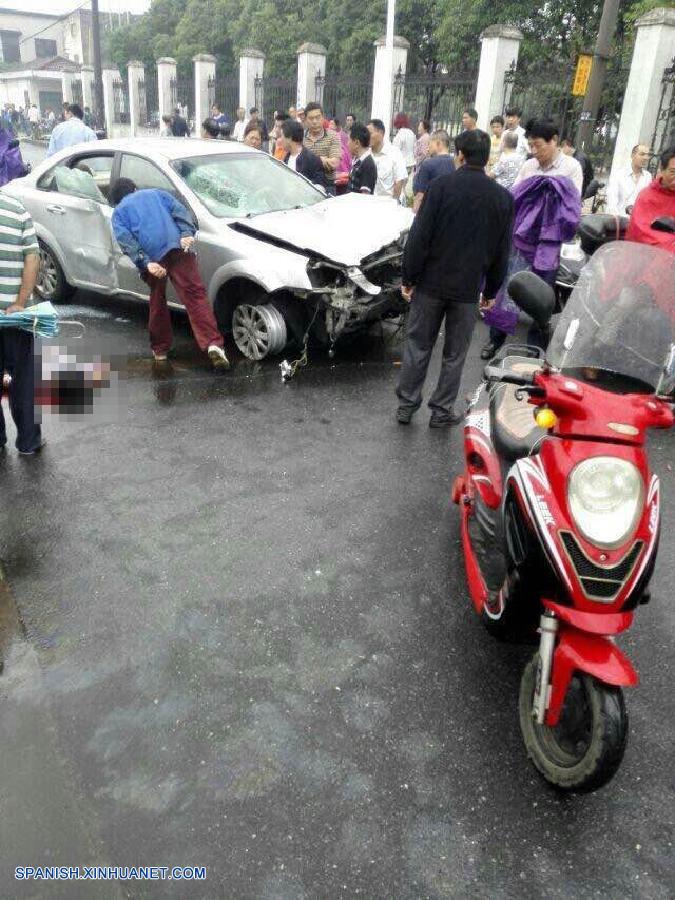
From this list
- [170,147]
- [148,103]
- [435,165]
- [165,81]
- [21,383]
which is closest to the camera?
[21,383]

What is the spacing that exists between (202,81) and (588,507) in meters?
28.1

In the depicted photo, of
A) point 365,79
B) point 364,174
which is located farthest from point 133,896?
point 365,79

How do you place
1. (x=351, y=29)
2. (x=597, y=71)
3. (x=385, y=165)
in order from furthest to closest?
(x=351, y=29), (x=597, y=71), (x=385, y=165)

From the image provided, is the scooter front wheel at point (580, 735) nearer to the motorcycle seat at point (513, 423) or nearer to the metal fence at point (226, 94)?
the motorcycle seat at point (513, 423)

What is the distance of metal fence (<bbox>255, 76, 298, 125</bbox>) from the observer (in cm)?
2203

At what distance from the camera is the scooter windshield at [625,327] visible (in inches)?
96.7

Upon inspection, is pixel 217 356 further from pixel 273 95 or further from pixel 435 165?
pixel 273 95

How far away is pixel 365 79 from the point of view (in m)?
19.3

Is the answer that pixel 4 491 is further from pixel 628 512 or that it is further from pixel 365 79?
pixel 365 79

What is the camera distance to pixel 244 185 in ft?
20.9

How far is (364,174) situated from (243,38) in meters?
35.9

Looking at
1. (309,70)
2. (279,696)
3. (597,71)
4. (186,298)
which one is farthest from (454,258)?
(309,70)

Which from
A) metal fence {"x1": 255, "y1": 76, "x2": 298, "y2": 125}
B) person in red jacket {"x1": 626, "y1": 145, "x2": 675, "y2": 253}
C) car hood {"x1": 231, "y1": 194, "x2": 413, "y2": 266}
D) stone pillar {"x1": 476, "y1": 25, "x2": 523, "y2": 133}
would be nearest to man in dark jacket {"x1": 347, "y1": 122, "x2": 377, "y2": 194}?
car hood {"x1": 231, "y1": 194, "x2": 413, "y2": 266}

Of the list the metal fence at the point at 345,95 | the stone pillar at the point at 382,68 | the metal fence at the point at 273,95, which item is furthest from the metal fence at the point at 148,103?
the stone pillar at the point at 382,68
